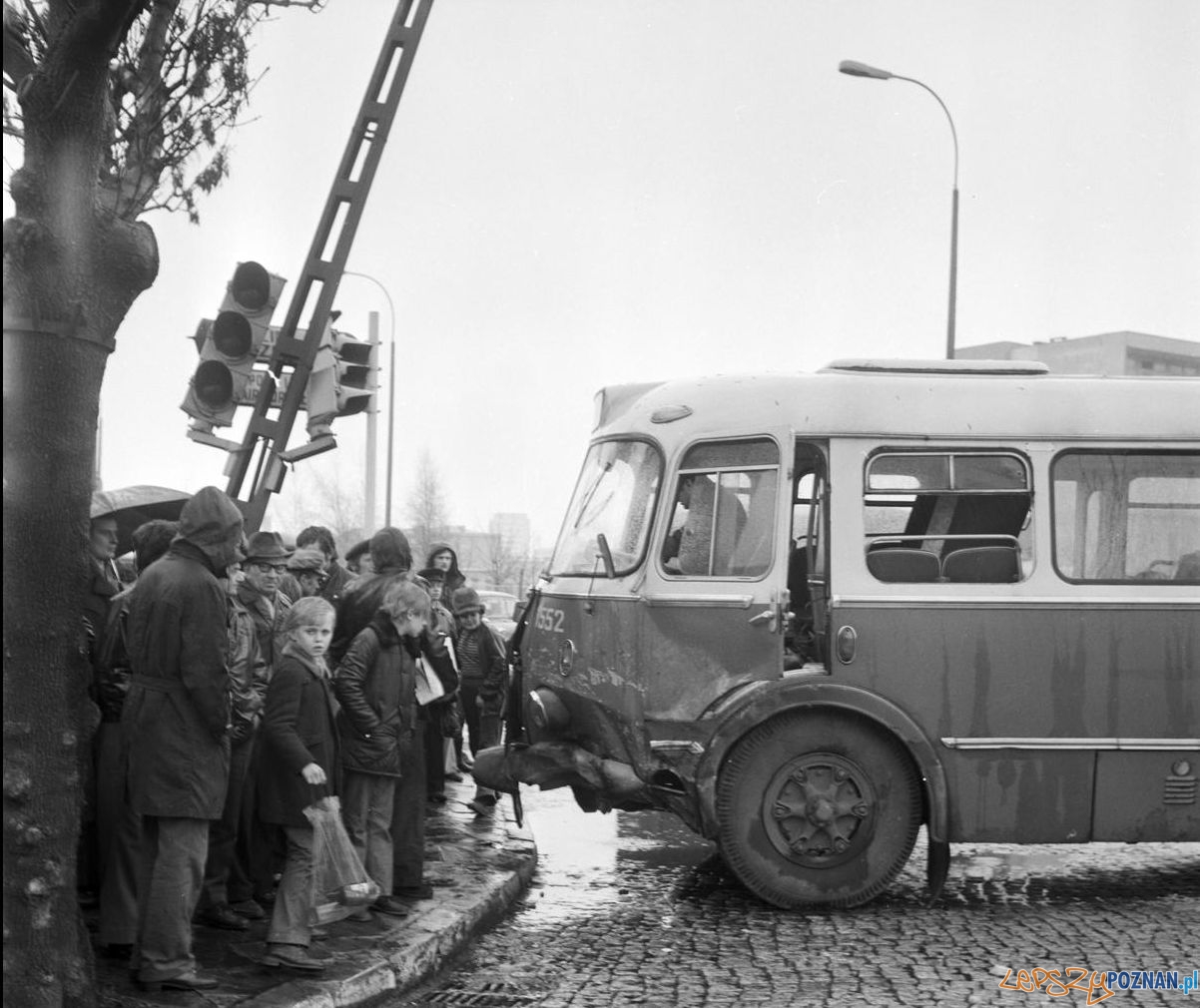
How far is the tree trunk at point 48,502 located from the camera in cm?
504

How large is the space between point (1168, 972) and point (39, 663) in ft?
15.3

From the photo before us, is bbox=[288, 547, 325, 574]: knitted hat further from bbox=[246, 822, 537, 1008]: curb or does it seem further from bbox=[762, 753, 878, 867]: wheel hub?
bbox=[762, 753, 878, 867]: wheel hub

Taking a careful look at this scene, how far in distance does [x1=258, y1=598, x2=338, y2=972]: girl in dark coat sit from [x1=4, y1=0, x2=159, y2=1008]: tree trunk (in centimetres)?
104

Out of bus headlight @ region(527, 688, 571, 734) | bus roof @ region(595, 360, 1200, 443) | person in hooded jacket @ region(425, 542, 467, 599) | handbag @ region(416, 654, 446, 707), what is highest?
bus roof @ region(595, 360, 1200, 443)

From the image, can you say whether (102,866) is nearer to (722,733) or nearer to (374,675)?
(374,675)

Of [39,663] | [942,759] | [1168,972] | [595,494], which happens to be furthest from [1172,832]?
[39,663]

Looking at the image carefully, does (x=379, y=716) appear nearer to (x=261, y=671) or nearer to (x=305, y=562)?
(x=261, y=671)

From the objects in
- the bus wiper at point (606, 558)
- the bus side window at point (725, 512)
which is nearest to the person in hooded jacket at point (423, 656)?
the bus wiper at point (606, 558)

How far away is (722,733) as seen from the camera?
819cm

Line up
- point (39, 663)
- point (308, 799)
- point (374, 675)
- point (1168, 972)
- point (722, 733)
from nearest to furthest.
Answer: point (39, 663) < point (308, 799) < point (1168, 972) < point (374, 675) < point (722, 733)

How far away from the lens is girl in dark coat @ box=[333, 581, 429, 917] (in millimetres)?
7180

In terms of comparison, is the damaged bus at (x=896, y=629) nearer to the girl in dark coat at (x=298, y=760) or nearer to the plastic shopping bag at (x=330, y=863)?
the girl in dark coat at (x=298, y=760)

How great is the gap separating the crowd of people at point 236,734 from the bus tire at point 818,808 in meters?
1.61

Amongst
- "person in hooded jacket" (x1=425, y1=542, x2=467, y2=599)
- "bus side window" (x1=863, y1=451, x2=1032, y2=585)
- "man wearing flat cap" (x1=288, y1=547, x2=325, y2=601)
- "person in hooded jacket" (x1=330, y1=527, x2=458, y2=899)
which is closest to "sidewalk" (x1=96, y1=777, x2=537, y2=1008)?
"person in hooded jacket" (x1=330, y1=527, x2=458, y2=899)
